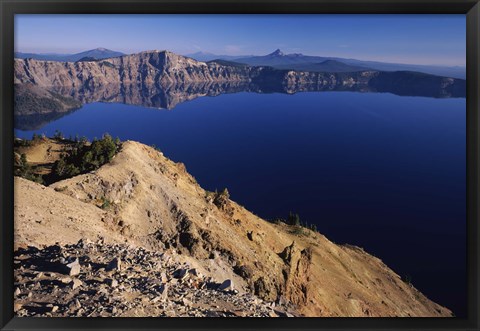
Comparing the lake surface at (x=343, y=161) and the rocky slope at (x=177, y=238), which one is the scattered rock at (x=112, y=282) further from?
the lake surface at (x=343, y=161)

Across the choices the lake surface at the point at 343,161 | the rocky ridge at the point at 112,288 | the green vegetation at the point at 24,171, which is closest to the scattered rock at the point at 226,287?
the rocky ridge at the point at 112,288

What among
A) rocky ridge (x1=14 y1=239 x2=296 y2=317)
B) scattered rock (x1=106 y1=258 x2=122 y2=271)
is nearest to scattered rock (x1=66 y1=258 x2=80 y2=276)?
rocky ridge (x1=14 y1=239 x2=296 y2=317)

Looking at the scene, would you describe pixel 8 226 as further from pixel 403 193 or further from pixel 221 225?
pixel 403 193

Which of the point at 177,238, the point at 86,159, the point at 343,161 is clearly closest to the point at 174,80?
the point at 343,161

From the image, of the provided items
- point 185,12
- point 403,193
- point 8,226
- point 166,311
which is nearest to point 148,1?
point 185,12

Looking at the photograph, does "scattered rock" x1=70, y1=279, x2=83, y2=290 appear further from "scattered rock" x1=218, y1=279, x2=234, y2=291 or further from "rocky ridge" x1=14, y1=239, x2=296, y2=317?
"scattered rock" x1=218, y1=279, x2=234, y2=291
